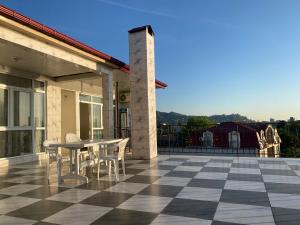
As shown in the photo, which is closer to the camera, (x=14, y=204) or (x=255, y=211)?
(x=255, y=211)

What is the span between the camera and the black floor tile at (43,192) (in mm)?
3826

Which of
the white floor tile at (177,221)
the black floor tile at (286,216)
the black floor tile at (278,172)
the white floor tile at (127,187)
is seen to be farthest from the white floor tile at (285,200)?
the white floor tile at (127,187)

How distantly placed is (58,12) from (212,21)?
23.2 feet

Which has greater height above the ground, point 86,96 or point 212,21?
point 212,21

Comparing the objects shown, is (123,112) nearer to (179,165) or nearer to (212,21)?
(212,21)

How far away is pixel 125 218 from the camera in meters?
2.79

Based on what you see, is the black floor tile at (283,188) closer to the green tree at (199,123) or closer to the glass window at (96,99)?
the green tree at (199,123)

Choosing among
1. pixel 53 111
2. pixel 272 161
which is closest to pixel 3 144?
pixel 53 111

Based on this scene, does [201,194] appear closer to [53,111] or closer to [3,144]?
[3,144]

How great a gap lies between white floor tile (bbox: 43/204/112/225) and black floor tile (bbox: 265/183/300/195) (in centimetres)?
232

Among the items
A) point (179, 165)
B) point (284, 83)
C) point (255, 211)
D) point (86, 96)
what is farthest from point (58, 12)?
point (284, 83)

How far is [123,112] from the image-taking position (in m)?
14.4

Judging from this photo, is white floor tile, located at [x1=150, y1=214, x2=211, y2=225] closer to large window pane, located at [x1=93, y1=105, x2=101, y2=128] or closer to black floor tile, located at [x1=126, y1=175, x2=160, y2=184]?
black floor tile, located at [x1=126, y1=175, x2=160, y2=184]

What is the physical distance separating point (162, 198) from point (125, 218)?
2.75ft
